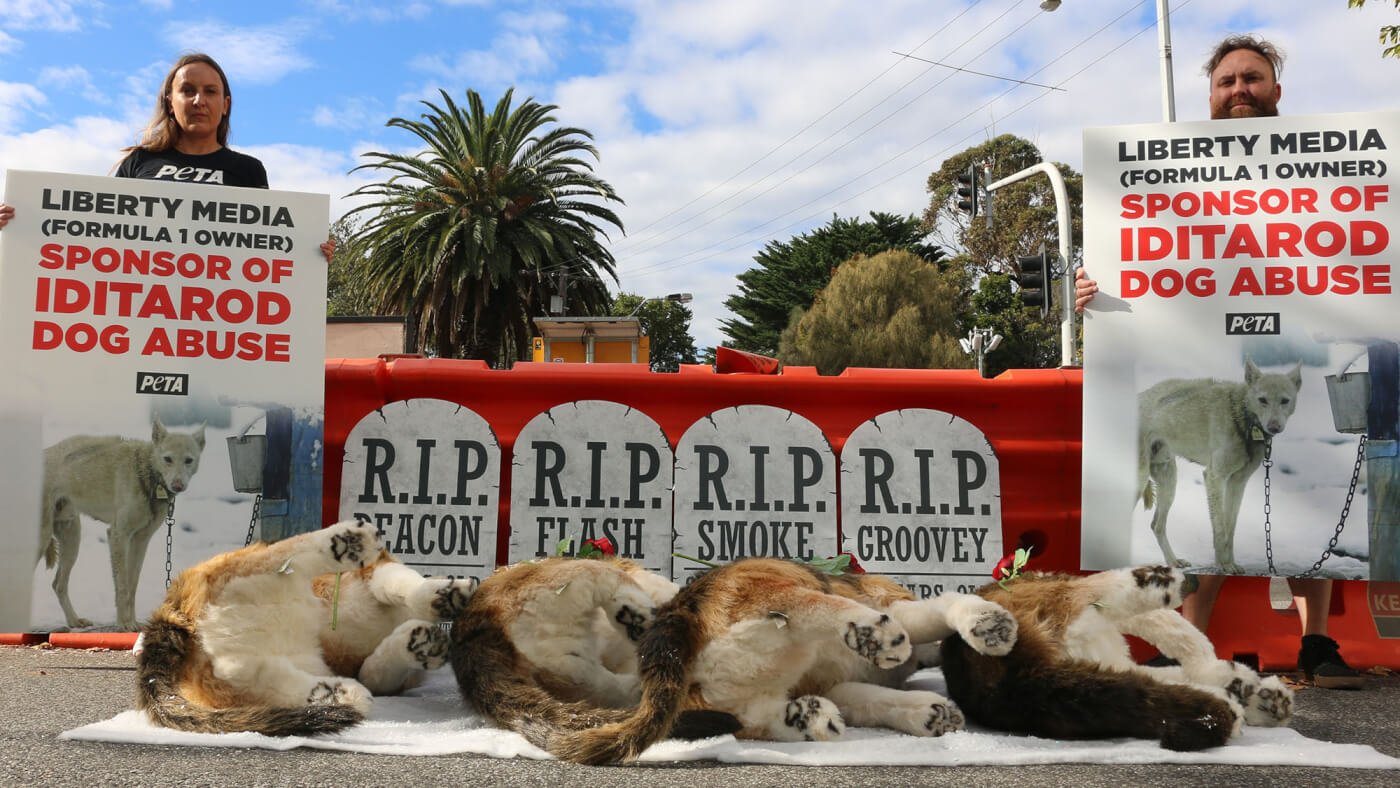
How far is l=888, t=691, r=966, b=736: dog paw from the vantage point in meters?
2.74

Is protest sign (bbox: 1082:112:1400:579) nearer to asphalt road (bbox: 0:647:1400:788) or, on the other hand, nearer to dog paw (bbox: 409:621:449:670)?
asphalt road (bbox: 0:647:1400:788)

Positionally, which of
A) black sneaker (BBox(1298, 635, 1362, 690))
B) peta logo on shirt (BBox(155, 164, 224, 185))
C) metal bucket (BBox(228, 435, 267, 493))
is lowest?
black sneaker (BBox(1298, 635, 1362, 690))

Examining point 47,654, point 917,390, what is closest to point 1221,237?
point 917,390

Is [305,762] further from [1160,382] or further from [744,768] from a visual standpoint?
[1160,382]

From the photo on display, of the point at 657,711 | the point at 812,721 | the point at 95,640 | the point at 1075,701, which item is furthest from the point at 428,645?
the point at 95,640

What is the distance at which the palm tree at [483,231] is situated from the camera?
106 feet

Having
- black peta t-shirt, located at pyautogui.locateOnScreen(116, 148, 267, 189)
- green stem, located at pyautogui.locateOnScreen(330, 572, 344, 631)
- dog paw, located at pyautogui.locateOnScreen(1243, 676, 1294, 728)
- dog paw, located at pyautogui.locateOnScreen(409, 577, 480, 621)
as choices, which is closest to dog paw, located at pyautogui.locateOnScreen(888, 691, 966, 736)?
dog paw, located at pyautogui.locateOnScreen(1243, 676, 1294, 728)

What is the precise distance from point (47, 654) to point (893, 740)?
3927mm

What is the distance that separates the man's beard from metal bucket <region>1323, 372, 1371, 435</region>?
134cm

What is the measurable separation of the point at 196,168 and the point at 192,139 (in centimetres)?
20

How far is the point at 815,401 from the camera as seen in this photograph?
4641 millimetres

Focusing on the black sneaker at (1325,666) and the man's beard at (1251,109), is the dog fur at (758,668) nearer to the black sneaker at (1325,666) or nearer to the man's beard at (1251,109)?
the black sneaker at (1325,666)

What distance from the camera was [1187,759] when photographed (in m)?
2.54

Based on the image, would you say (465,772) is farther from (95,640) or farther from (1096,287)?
(1096,287)
